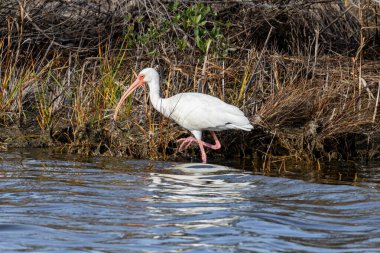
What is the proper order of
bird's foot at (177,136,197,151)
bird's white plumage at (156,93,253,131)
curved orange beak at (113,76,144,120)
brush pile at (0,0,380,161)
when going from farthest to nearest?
curved orange beak at (113,76,144,120), brush pile at (0,0,380,161), bird's foot at (177,136,197,151), bird's white plumage at (156,93,253,131)

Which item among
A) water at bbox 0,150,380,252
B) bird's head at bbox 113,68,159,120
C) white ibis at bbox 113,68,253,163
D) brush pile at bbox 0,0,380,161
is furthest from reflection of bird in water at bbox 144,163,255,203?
bird's head at bbox 113,68,159,120

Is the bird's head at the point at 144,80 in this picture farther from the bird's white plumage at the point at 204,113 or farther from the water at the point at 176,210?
the water at the point at 176,210

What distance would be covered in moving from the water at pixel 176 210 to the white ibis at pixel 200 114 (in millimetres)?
619

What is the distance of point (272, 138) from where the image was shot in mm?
10086

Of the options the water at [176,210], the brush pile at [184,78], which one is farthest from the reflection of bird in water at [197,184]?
the brush pile at [184,78]

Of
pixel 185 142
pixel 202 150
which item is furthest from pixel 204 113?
pixel 185 142

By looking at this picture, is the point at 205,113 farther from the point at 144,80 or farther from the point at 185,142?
the point at 144,80

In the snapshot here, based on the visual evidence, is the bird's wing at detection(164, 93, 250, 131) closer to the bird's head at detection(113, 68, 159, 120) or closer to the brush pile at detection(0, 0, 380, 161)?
the brush pile at detection(0, 0, 380, 161)

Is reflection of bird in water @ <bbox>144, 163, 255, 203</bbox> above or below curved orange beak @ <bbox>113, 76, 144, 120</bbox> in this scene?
below

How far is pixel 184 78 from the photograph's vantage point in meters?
11.2

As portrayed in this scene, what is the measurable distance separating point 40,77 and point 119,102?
167cm

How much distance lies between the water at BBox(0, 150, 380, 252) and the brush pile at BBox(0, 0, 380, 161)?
1053mm

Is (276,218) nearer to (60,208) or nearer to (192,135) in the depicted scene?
(60,208)

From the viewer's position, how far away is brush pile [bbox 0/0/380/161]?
10133mm
